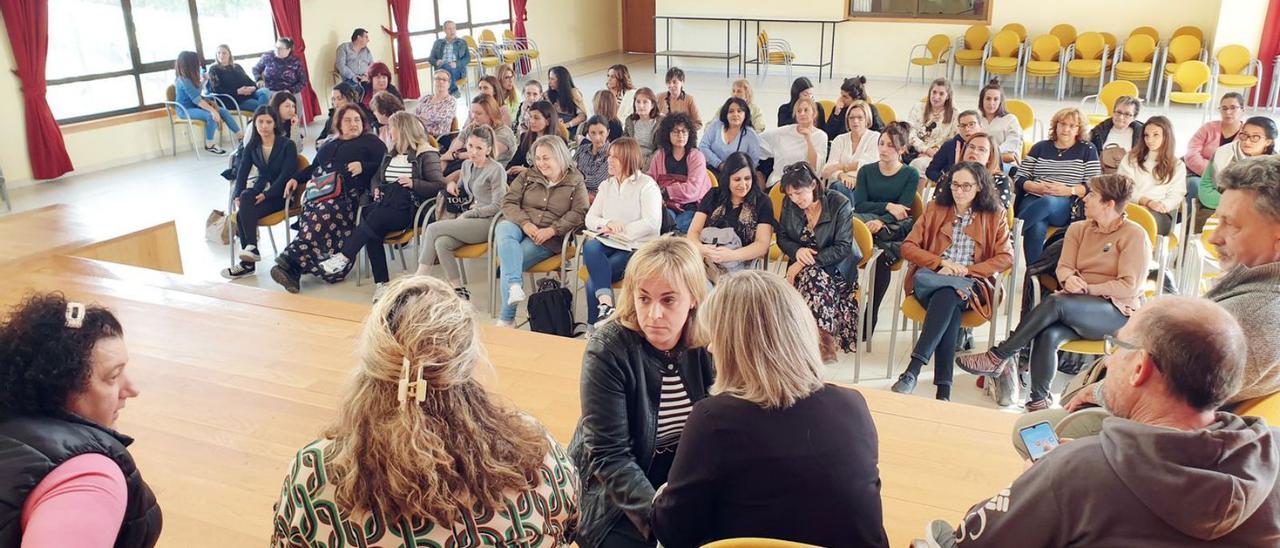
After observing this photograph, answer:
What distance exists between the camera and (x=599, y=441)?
7.11ft

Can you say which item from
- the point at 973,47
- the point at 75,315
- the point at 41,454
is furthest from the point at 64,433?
the point at 973,47

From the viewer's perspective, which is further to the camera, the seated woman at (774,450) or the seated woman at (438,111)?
the seated woman at (438,111)

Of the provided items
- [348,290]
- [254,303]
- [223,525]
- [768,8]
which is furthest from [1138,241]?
[768,8]

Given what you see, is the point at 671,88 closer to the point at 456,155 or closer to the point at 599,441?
the point at 456,155

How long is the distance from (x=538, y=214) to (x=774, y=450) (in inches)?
133

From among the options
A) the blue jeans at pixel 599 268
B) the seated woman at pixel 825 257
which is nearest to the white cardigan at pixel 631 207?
the blue jeans at pixel 599 268

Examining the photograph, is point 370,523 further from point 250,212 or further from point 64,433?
point 250,212

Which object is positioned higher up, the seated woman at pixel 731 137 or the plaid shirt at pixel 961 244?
the seated woman at pixel 731 137

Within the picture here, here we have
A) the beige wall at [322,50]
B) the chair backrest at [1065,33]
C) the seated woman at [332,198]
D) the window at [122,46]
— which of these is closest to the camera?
the seated woman at [332,198]

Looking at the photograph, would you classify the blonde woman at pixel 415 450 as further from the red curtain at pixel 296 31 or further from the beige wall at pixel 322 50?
the red curtain at pixel 296 31

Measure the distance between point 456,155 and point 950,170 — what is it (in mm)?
3023

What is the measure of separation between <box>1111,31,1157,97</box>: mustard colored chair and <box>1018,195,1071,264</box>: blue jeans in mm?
7080

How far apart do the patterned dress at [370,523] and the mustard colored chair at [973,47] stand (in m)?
11.9

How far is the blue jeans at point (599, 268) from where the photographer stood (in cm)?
453
